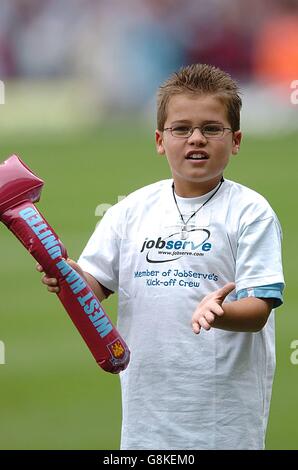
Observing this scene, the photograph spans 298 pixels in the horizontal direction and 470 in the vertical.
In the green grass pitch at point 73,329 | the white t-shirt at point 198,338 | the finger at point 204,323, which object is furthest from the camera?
the green grass pitch at point 73,329

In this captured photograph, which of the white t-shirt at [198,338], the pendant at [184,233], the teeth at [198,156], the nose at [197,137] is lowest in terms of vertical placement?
the white t-shirt at [198,338]

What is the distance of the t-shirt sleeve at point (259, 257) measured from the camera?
9.29 ft

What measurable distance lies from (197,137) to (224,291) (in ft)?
1.55

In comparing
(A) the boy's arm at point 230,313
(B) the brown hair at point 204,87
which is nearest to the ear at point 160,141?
(B) the brown hair at point 204,87

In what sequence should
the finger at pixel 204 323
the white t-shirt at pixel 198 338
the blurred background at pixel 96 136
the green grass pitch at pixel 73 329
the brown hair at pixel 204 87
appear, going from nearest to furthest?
the finger at pixel 204 323
the white t-shirt at pixel 198 338
the brown hair at pixel 204 87
the green grass pitch at pixel 73 329
the blurred background at pixel 96 136

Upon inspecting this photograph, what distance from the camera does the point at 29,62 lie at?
17.6m

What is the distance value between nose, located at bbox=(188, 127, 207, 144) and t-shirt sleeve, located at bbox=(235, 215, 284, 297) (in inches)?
10.6

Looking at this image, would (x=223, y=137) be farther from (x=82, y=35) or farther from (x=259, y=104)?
(x=82, y=35)

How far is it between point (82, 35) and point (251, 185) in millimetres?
8201

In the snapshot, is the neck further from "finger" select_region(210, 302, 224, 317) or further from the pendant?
"finger" select_region(210, 302, 224, 317)

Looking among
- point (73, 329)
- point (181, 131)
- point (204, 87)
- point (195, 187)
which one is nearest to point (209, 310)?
point (195, 187)

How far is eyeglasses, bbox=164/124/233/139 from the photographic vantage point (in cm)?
296

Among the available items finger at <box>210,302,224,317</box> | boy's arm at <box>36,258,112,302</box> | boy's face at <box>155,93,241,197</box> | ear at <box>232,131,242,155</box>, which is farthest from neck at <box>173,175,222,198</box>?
finger at <box>210,302,224,317</box>

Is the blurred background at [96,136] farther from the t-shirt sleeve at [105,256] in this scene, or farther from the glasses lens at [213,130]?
the glasses lens at [213,130]
